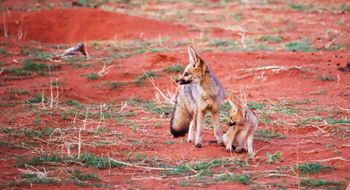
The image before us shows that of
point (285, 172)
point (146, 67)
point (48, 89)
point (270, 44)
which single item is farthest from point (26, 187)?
point (270, 44)

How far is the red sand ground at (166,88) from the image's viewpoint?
18.0 feet

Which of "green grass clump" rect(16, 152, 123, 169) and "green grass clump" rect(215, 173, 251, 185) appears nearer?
"green grass clump" rect(215, 173, 251, 185)

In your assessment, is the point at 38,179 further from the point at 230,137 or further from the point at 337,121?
the point at 337,121

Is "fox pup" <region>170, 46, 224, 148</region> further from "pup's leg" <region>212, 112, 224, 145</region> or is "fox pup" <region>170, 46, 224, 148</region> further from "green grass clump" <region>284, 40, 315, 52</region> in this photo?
"green grass clump" <region>284, 40, 315, 52</region>

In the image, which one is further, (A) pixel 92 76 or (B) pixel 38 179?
(A) pixel 92 76

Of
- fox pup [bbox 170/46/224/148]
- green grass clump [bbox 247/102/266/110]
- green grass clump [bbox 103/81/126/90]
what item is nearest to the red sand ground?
green grass clump [bbox 103/81/126/90]

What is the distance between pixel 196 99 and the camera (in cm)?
675

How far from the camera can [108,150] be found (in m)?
6.29

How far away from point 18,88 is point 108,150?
526cm

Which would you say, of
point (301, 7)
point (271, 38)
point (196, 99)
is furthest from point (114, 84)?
point (301, 7)

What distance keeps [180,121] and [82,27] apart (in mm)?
14798

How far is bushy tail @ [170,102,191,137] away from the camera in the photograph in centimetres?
678

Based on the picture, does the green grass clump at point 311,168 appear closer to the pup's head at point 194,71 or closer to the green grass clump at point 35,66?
the pup's head at point 194,71

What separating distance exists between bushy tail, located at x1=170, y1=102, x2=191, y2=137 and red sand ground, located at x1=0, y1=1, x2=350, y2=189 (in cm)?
22
